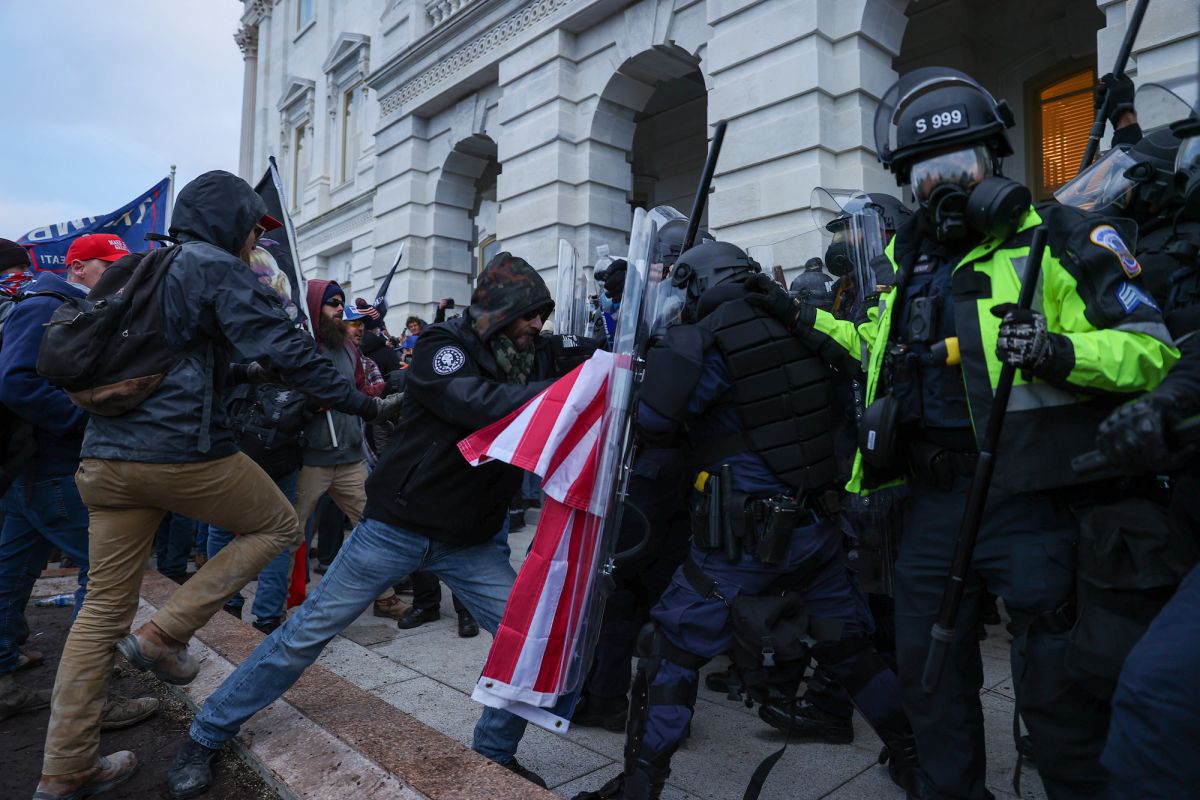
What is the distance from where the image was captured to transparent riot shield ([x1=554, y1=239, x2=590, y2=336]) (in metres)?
5.07

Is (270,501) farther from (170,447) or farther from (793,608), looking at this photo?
(793,608)

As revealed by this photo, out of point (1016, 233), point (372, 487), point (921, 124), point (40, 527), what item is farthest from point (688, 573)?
point (40, 527)

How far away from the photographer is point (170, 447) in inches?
101

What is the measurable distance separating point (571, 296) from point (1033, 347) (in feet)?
12.5

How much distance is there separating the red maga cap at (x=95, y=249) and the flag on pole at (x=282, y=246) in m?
0.74

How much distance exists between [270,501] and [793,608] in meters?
2.00

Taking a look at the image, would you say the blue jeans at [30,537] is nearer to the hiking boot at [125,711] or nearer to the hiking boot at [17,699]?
the hiking boot at [17,699]

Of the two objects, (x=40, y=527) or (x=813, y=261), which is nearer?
(x=40, y=527)

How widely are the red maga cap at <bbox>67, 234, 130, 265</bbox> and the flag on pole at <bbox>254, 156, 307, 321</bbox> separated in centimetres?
74

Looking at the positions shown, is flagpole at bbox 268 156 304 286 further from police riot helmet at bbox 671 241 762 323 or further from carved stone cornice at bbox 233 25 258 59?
carved stone cornice at bbox 233 25 258 59

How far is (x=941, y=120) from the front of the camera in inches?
83.3

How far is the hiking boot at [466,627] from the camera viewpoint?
4.37 meters

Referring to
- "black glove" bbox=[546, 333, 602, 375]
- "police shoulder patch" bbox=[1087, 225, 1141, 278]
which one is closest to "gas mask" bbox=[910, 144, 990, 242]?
"police shoulder patch" bbox=[1087, 225, 1141, 278]

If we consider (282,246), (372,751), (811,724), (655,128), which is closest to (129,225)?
(282,246)
